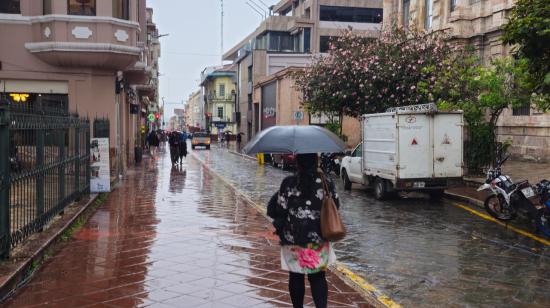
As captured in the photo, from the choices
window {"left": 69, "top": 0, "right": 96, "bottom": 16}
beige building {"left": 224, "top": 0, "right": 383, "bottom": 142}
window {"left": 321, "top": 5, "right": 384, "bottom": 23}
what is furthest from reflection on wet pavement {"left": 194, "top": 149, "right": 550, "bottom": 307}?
window {"left": 321, "top": 5, "right": 384, "bottom": 23}

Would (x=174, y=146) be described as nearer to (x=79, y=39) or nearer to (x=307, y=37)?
(x=79, y=39)

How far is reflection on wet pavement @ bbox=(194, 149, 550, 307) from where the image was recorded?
20.8 ft

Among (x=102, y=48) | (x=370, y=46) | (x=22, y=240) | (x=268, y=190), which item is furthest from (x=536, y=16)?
(x=370, y=46)

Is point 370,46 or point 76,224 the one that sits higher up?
point 370,46

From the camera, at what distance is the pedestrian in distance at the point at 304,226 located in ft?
15.7

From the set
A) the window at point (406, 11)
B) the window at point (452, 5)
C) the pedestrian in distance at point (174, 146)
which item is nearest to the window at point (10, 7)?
the pedestrian in distance at point (174, 146)

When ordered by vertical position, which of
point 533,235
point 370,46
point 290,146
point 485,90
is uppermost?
point 370,46

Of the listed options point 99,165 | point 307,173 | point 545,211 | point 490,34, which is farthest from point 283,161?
point 307,173

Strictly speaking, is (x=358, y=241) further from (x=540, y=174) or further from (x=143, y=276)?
(x=540, y=174)

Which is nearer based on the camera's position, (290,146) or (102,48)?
(290,146)

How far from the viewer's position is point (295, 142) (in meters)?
4.85

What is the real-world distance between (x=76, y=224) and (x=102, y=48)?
24.5 feet

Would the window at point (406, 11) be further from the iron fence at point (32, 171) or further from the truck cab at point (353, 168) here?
the iron fence at point (32, 171)

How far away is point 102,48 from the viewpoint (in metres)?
16.1
